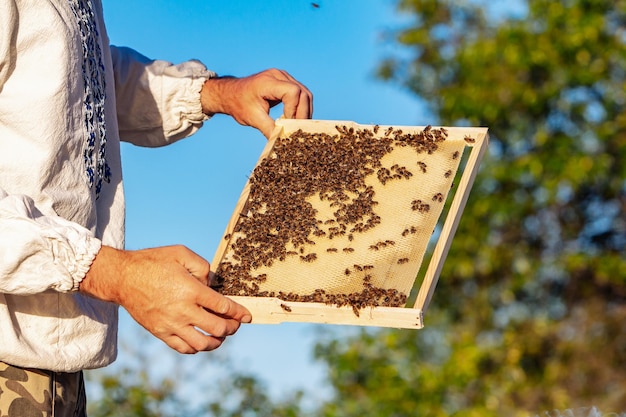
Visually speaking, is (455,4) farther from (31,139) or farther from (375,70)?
(31,139)

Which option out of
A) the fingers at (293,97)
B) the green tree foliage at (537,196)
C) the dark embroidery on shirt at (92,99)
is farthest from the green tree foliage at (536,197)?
the dark embroidery on shirt at (92,99)

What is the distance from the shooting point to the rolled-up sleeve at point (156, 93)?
13.6ft

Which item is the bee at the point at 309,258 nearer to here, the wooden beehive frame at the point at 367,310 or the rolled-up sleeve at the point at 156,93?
the wooden beehive frame at the point at 367,310

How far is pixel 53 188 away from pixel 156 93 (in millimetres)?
1203

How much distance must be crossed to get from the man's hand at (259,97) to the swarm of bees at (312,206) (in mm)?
173

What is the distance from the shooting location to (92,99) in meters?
3.29

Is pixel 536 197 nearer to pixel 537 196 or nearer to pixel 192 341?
pixel 537 196

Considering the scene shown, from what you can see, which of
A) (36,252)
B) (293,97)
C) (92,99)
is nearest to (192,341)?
(36,252)

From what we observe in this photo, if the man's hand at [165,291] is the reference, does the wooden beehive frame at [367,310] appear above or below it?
above

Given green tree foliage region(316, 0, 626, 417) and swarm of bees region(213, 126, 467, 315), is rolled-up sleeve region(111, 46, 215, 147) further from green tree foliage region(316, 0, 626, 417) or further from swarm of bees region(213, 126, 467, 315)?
green tree foliage region(316, 0, 626, 417)

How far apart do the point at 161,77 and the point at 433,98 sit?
5.05 metres

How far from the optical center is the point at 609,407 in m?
8.42

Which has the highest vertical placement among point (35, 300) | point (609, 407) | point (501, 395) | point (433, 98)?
point (433, 98)

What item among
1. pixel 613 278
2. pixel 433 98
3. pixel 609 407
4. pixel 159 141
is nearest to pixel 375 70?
pixel 433 98
